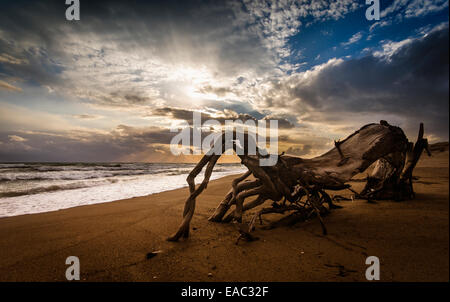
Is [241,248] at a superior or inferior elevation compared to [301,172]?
inferior

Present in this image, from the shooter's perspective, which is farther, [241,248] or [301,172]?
[301,172]

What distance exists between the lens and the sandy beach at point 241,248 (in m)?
2.53

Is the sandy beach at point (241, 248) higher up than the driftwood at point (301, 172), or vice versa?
the driftwood at point (301, 172)

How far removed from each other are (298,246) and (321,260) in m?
0.51

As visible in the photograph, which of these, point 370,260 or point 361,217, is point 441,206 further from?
point 370,260

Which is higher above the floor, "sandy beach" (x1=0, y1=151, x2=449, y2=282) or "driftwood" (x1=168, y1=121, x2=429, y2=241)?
"driftwood" (x1=168, y1=121, x2=429, y2=241)

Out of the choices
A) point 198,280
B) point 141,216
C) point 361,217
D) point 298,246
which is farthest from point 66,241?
point 361,217

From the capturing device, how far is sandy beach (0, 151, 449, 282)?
2527mm

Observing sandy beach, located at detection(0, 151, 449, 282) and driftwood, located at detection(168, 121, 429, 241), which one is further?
driftwood, located at detection(168, 121, 429, 241)

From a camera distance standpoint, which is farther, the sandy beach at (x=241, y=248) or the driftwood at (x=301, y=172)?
the driftwood at (x=301, y=172)

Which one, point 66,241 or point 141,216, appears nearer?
point 66,241

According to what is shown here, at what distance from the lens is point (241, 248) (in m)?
3.33
